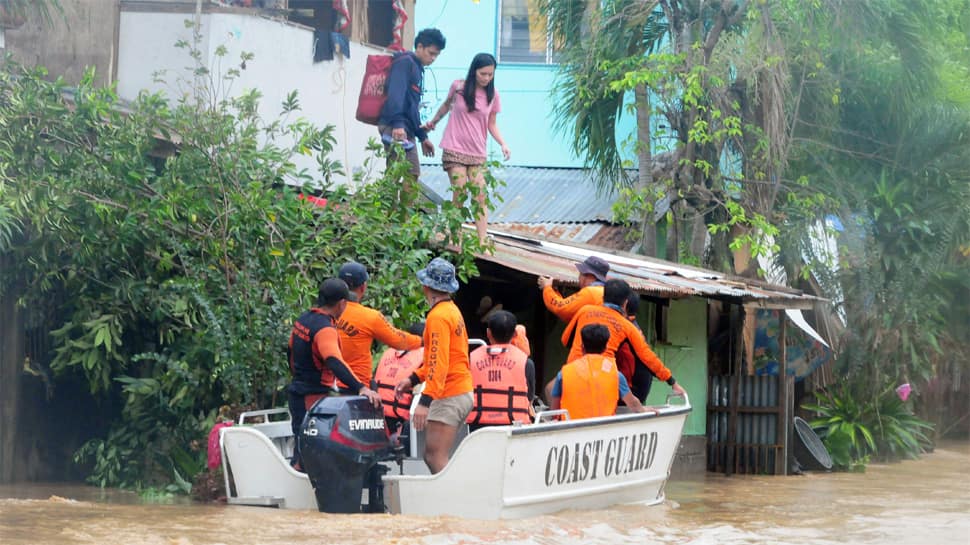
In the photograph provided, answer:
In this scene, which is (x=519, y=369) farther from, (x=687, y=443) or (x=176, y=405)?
(x=687, y=443)

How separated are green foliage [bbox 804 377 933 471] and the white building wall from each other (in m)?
6.90

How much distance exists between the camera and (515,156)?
76.0 feet

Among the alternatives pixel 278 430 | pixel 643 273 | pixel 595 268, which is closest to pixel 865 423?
pixel 643 273

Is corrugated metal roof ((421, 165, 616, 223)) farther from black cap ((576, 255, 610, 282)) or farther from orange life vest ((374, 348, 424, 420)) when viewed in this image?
orange life vest ((374, 348, 424, 420))

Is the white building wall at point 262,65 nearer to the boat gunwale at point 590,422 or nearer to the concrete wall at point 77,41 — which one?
the concrete wall at point 77,41

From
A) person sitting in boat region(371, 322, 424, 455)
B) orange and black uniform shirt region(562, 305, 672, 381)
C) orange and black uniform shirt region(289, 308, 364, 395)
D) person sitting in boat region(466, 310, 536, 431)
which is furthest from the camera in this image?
orange and black uniform shirt region(562, 305, 672, 381)

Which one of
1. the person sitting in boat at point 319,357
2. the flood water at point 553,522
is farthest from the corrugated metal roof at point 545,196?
the person sitting in boat at point 319,357

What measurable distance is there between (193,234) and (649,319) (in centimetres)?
597

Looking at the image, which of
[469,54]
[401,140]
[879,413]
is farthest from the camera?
[469,54]

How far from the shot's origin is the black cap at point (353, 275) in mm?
9523

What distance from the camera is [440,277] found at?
895cm

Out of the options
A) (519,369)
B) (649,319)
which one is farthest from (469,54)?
(519,369)

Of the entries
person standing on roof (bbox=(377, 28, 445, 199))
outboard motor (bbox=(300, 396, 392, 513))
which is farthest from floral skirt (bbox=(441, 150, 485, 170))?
outboard motor (bbox=(300, 396, 392, 513))

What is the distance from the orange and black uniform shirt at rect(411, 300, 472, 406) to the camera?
29.2 ft
